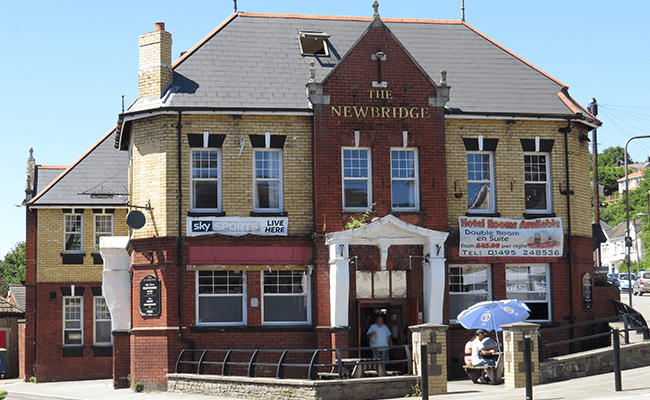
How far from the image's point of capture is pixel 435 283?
2383cm

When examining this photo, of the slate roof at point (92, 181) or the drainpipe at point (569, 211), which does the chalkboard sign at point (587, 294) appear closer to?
the drainpipe at point (569, 211)

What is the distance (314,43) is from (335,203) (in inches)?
231

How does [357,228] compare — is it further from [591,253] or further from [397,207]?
[591,253]

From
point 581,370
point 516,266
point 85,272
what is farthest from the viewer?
point 85,272

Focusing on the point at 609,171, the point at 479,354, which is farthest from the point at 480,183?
the point at 609,171

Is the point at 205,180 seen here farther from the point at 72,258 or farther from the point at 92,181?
the point at 92,181

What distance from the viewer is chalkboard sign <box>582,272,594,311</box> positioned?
84.4 feet

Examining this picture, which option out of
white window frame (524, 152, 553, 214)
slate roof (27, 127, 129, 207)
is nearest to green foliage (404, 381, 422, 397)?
white window frame (524, 152, 553, 214)

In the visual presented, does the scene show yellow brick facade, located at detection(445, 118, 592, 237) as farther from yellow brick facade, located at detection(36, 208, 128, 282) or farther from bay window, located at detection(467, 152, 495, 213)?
yellow brick facade, located at detection(36, 208, 128, 282)

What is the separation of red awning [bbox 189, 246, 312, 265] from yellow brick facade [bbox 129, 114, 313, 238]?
0.59m

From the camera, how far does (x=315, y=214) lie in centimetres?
2406

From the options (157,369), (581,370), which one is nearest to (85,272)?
(157,369)

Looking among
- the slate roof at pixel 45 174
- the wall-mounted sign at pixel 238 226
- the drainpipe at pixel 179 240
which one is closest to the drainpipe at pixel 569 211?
the wall-mounted sign at pixel 238 226

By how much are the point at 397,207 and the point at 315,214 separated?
7.74 ft
